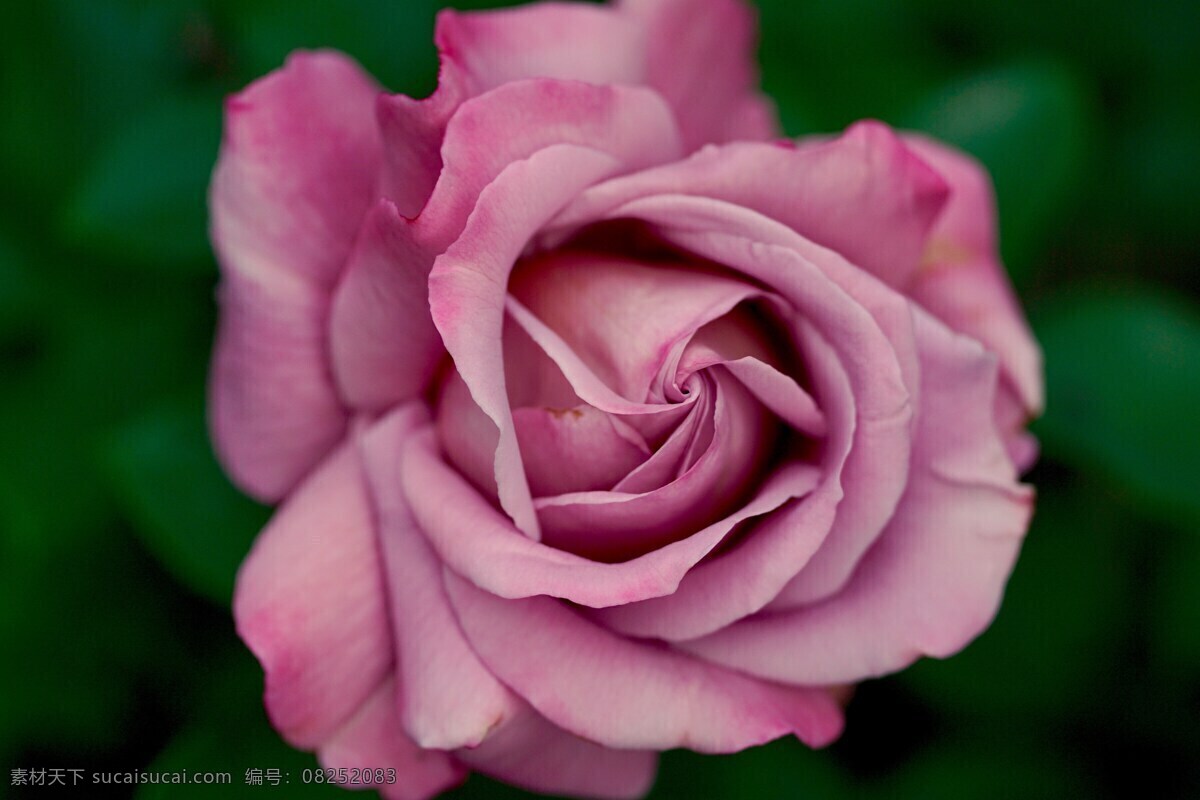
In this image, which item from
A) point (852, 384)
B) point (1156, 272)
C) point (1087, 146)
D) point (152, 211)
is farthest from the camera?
point (1156, 272)

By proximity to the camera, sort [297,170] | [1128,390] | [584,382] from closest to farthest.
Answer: [584,382]
[297,170]
[1128,390]

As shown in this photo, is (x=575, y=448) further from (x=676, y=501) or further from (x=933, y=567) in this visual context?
(x=933, y=567)

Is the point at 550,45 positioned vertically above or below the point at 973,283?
above

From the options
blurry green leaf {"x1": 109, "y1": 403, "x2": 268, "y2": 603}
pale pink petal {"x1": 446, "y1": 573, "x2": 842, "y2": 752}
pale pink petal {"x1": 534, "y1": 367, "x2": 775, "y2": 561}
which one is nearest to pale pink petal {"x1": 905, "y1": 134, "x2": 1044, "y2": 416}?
pale pink petal {"x1": 534, "y1": 367, "x2": 775, "y2": 561}

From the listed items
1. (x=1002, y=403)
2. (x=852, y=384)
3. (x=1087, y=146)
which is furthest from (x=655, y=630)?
(x=1087, y=146)

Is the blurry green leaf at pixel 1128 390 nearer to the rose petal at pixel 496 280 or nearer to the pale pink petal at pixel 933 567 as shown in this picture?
the pale pink petal at pixel 933 567

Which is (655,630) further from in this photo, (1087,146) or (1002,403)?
(1087,146)

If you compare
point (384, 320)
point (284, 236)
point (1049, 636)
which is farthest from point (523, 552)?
point (1049, 636)
